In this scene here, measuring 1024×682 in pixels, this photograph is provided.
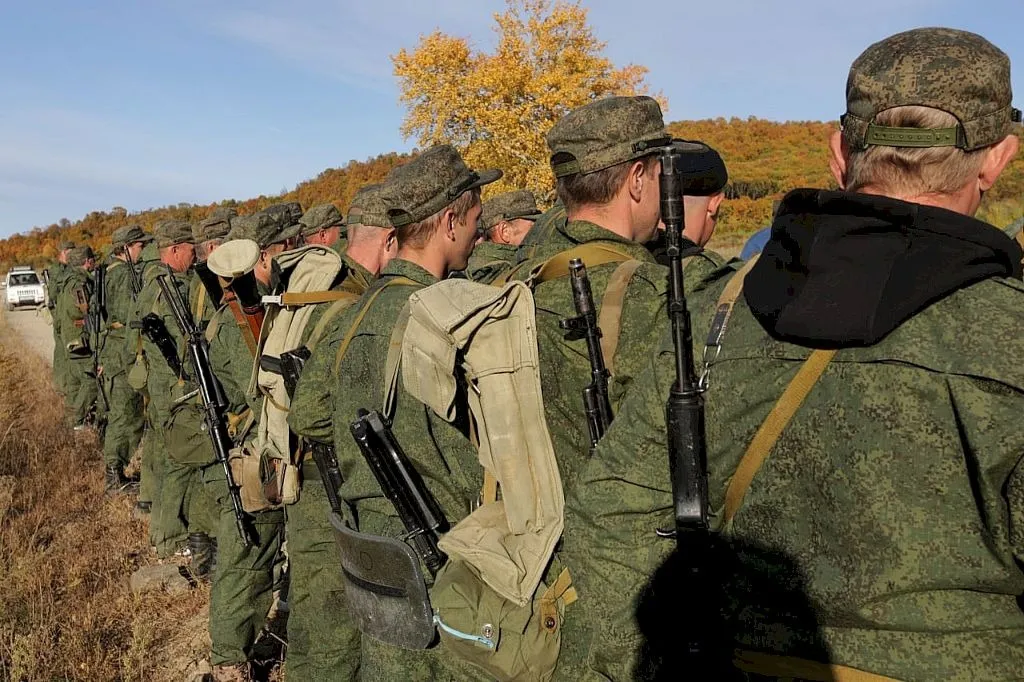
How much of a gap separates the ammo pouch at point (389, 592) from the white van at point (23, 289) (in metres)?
32.0

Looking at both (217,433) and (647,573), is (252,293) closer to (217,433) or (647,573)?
(217,433)

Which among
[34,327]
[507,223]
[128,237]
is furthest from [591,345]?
[34,327]

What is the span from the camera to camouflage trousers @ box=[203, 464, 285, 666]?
15.5 ft

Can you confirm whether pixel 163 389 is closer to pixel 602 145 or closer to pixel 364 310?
pixel 364 310

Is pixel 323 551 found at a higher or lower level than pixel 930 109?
lower

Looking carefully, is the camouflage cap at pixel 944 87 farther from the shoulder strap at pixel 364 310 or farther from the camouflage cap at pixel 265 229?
the camouflage cap at pixel 265 229

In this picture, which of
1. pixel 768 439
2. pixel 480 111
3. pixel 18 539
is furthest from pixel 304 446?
pixel 480 111

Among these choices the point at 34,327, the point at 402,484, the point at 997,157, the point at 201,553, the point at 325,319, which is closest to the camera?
the point at 997,157

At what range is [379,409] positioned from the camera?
8.97ft

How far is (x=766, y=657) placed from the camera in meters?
1.45

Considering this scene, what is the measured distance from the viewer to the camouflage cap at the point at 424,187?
2.89m

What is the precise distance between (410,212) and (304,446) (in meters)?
1.51

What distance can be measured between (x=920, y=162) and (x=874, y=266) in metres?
0.23

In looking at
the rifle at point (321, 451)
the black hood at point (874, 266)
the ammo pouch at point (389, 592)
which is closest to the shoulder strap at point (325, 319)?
the rifle at point (321, 451)
